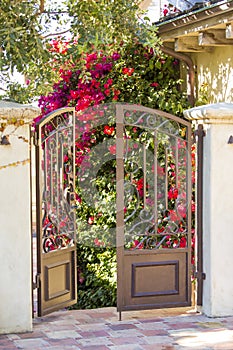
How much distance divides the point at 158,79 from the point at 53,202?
334 centimetres

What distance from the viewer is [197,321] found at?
625 centimetres

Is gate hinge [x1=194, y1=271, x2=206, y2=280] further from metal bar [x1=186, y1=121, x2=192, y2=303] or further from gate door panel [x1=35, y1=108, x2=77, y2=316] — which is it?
gate door panel [x1=35, y1=108, x2=77, y2=316]

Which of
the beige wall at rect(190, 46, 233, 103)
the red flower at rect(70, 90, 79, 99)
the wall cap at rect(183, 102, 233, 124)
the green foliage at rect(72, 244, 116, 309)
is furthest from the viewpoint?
the red flower at rect(70, 90, 79, 99)

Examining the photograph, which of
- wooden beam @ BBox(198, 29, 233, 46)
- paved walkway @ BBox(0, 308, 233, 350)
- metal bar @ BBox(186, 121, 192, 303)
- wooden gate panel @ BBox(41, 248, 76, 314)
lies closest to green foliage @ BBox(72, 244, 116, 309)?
paved walkway @ BBox(0, 308, 233, 350)

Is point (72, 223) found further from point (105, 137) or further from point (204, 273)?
point (105, 137)

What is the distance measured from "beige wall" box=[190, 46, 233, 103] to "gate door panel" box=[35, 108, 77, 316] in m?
2.46

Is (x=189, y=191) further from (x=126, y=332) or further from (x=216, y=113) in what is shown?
(x=126, y=332)

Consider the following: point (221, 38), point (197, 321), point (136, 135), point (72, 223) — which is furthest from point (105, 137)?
point (197, 321)

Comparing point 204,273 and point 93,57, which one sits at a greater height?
point 93,57

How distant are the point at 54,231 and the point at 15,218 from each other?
0.64 metres

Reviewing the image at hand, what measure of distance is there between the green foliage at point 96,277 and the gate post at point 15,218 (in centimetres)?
257

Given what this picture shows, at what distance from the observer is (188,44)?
8.64 metres

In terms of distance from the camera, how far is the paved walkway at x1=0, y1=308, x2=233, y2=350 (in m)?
5.54

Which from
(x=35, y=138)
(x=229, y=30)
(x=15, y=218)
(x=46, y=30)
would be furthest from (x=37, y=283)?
(x=229, y=30)
